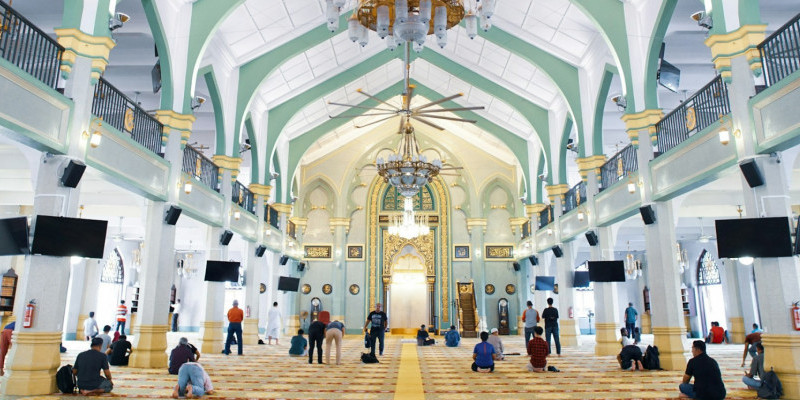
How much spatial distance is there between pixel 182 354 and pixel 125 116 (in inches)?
138

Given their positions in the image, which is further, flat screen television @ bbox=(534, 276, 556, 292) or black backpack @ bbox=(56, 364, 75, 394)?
flat screen television @ bbox=(534, 276, 556, 292)

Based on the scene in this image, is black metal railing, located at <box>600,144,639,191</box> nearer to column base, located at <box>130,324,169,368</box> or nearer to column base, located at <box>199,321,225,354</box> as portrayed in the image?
column base, located at <box>130,324,169,368</box>

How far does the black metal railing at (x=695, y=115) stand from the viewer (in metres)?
7.00

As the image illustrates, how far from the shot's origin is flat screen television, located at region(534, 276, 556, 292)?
598 inches

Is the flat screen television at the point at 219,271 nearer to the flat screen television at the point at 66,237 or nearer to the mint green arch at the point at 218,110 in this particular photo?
the mint green arch at the point at 218,110

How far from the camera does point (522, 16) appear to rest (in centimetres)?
1145

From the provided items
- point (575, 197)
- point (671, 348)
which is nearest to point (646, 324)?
point (575, 197)

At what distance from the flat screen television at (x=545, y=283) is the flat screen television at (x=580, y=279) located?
1.86 m

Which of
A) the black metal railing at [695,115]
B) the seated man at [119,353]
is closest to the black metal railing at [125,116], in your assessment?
the seated man at [119,353]

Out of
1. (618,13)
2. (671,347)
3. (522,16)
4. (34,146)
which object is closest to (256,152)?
(522,16)

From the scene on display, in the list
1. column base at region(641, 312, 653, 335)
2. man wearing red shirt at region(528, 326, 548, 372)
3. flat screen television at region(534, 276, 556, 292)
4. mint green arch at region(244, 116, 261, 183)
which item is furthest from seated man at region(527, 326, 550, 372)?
column base at region(641, 312, 653, 335)

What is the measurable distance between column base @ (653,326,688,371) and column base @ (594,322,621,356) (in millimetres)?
2484

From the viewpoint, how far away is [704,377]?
5.07 meters

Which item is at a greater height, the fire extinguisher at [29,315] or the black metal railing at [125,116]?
the black metal railing at [125,116]
